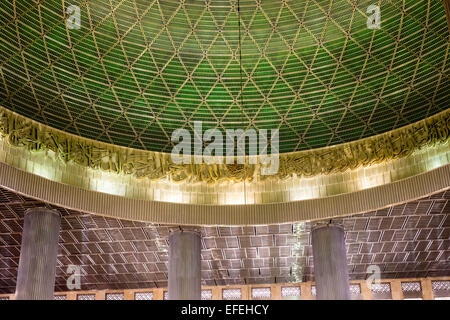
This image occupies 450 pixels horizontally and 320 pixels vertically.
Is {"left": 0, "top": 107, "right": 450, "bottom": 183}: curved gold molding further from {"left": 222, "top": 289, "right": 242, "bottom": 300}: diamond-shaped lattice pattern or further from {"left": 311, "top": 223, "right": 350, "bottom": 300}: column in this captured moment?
{"left": 222, "top": 289, "right": 242, "bottom": 300}: diamond-shaped lattice pattern

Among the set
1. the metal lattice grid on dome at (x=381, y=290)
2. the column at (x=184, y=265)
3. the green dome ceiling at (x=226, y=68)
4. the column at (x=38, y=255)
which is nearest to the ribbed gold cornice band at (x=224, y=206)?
the column at (x=184, y=265)

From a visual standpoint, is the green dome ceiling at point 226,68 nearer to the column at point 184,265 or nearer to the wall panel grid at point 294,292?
the column at point 184,265

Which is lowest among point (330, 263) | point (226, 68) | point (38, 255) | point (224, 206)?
point (38, 255)

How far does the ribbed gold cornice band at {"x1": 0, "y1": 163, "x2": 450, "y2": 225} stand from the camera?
77.4 ft

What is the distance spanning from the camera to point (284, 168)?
2727cm

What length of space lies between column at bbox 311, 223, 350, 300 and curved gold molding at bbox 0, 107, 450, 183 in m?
2.43

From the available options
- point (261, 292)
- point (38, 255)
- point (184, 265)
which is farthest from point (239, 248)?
point (38, 255)

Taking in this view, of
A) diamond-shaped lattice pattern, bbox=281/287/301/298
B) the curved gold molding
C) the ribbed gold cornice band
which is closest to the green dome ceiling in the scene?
the curved gold molding

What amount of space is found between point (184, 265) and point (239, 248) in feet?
10.1

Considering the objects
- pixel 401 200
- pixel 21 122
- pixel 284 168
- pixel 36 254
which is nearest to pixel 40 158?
pixel 21 122

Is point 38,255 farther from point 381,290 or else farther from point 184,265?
point 381,290

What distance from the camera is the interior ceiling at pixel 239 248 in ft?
83.8

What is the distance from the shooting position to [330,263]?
2547 centimetres
